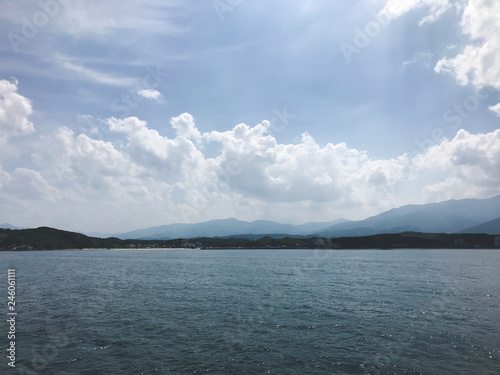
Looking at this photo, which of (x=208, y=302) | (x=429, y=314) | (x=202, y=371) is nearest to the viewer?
(x=202, y=371)

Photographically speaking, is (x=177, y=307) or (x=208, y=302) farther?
(x=208, y=302)

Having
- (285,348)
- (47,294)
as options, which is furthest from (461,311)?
(47,294)

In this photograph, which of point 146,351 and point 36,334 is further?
point 36,334

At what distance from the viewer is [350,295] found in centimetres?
6525

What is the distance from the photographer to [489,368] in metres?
28.0

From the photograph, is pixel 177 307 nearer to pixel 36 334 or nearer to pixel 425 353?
pixel 36 334

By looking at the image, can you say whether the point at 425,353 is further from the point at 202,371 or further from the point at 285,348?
the point at 202,371

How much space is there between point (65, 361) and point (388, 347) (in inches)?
1402

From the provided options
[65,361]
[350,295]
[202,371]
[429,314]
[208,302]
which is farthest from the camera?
[350,295]

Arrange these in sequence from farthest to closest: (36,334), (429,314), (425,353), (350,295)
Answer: (350,295)
(429,314)
(36,334)
(425,353)

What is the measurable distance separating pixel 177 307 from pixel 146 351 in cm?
2160

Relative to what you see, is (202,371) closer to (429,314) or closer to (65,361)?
(65,361)

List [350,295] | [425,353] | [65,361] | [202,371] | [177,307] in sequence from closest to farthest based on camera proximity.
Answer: [202,371], [65,361], [425,353], [177,307], [350,295]

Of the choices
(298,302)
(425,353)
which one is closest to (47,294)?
(298,302)
